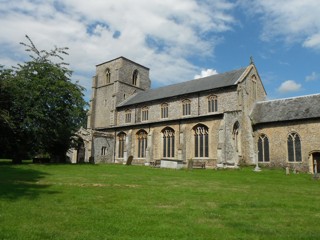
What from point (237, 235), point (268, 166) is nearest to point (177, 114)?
point (268, 166)

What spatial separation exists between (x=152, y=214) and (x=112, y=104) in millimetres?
38932

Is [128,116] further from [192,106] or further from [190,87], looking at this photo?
[192,106]

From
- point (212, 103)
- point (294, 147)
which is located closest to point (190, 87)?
point (212, 103)

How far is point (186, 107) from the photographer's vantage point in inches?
1435

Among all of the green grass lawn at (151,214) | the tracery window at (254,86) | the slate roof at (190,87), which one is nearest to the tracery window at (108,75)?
the slate roof at (190,87)

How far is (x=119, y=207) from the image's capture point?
29.7 feet

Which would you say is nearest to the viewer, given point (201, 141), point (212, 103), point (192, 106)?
point (201, 141)

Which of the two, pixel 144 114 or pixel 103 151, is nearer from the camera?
pixel 103 151

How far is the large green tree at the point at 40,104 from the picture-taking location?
92.6ft

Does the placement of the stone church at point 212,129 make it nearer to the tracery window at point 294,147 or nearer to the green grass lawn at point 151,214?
the tracery window at point 294,147

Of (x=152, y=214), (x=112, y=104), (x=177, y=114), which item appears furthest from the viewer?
(x=112, y=104)

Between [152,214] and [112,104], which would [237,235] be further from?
[112,104]

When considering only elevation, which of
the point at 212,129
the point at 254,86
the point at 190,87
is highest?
the point at 190,87

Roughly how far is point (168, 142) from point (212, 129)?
6.33m
